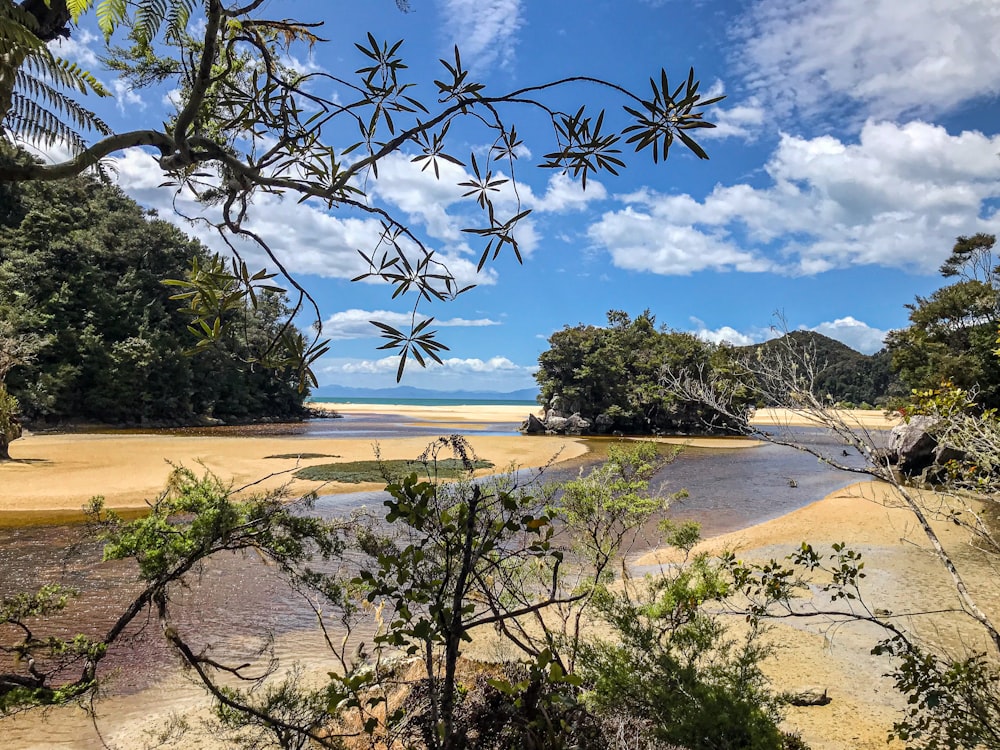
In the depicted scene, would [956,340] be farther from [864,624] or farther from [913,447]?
[864,624]

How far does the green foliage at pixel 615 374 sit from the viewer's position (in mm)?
37438

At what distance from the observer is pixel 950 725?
8.70 ft

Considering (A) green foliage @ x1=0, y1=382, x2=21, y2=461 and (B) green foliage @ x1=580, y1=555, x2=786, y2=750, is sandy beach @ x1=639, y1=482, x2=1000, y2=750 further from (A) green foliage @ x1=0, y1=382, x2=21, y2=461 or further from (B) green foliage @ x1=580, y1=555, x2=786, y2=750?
(A) green foliage @ x1=0, y1=382, x2=21, y2=461

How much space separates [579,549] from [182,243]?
1456 inches

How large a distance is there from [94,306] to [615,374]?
3113 cm

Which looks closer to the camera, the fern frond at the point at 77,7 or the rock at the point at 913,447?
the fern frond at the point at 77,7

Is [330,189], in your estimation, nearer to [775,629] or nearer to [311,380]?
[311,380]

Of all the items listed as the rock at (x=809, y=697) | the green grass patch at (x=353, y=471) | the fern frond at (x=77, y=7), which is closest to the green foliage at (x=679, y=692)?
the rock at (x=809, y=697)

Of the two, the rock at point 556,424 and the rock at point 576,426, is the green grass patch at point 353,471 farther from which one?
the rock at point 576,426

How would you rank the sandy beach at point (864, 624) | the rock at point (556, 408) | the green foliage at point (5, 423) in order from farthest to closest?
the rock at point (556, 408), the green foliage at point (5, 423), the sandy beach at point (864, 624)

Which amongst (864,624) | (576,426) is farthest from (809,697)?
(576,426)

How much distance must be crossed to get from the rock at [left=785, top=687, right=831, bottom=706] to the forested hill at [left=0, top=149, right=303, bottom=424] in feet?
80.8

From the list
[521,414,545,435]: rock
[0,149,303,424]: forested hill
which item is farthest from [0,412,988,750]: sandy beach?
[521,414,545,435]: rock

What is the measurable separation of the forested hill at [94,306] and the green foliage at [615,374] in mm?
18524
